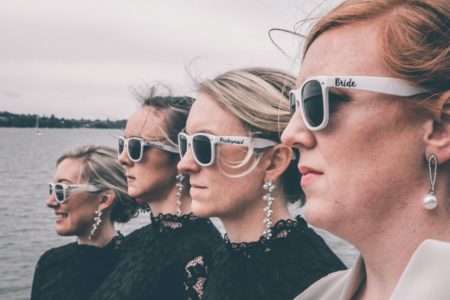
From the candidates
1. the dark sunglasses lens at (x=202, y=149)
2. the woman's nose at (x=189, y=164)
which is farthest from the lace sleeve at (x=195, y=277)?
the dark sunglasses lens at (x=202, y=149)

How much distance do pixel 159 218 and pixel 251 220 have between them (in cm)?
126

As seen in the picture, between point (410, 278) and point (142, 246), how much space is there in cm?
307

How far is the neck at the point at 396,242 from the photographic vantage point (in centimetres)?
177

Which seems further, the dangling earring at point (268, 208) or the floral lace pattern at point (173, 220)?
the floral lace pattern at point (173, 220)

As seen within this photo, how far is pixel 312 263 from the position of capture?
305cm

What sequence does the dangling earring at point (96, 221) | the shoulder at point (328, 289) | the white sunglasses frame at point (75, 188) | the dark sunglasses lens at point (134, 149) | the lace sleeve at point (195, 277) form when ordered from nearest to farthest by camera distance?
1. the shoulder at point (328, 289)
2. the lace sleeve at point (195, 277)
3. the dark sunglasses lens at point (134, 149)
4. the dangling earring at point (96, 221)
5. the white sunglasses frame at point (75, 188)

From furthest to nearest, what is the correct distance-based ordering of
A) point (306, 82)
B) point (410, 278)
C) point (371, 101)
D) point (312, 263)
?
1. point (312, 263)
2. point (306, 82)
3. point (371, 101)
4. point (410, 278)

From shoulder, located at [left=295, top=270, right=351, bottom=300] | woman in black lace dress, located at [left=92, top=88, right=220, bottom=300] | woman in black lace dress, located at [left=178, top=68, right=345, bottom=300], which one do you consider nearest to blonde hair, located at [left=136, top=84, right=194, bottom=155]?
woman in black lace dress, located at [left=92, top=88, right=220, bottom=300]

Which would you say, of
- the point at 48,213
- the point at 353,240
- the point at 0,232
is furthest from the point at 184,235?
the point at 48,213

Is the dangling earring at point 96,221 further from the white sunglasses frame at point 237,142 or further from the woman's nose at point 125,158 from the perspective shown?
the white sunglasses frame at point 237,142

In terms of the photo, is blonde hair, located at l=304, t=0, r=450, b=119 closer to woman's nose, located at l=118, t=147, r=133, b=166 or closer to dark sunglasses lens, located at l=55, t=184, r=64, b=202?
woman's nose, located at l=118, t=147, r=133, b=166

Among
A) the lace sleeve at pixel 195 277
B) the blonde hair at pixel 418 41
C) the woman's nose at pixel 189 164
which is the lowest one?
the lace sleeve at pixel 195 277

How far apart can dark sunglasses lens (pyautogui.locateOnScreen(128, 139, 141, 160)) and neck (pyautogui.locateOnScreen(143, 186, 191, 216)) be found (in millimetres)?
364

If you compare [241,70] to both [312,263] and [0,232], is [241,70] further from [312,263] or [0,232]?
[0,232]
